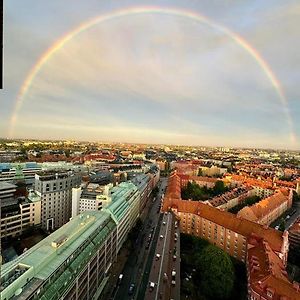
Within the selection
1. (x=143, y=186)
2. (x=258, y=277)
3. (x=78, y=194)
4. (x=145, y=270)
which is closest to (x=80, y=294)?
(x=145, y=270)

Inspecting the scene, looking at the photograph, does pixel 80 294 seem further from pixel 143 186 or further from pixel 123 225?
pixel 143 186

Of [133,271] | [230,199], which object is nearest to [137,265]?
[133,271]

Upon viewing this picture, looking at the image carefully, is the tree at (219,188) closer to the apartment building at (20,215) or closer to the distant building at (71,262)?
the distant building at (71,262)

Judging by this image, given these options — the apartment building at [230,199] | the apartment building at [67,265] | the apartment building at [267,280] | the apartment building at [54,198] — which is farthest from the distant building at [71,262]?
the apartment building at [230,199]

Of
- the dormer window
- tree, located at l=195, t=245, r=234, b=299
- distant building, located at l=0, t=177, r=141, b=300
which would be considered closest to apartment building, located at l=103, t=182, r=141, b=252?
distant building, located at l=0, t=177, r=141, b=300

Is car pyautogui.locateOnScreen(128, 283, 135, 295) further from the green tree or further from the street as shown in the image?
the green tree

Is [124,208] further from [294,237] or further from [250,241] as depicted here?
[294,237]
